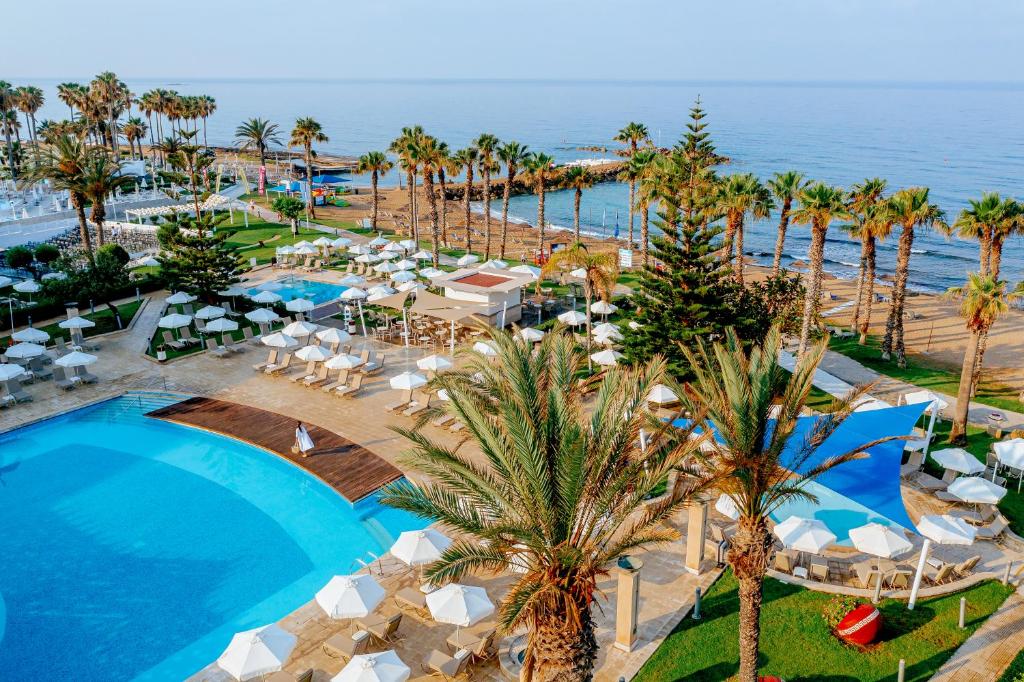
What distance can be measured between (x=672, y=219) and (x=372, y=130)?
182 m

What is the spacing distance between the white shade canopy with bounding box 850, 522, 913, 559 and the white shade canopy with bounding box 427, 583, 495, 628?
7366 millimetres

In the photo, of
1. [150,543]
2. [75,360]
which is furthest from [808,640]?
[75,360]

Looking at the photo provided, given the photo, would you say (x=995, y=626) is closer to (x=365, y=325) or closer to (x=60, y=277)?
(x=365, y=325)

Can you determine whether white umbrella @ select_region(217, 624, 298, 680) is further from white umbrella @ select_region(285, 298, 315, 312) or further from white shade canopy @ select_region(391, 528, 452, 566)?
white umbrella @ select_region(285, 298, 315, 312)

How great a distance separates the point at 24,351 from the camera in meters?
24.3

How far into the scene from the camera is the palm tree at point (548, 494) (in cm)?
907

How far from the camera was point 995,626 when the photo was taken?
13.0 metres

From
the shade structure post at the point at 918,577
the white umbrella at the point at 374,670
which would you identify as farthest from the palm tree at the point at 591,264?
the white umbrella at the point at 374,670

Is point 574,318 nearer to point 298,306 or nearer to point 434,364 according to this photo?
point 434,364

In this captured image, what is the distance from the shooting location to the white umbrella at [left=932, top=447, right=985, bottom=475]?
1762 cm

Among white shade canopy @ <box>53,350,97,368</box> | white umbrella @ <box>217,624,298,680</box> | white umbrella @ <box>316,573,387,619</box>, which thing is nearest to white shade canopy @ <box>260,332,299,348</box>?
white shade canopy @ <box>53,350,97,368</box>

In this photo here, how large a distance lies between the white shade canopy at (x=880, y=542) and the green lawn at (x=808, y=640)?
36.1 inches

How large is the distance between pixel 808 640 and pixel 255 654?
367 inches

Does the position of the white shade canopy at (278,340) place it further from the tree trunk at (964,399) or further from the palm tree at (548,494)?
the tree trunk at (964,399)
